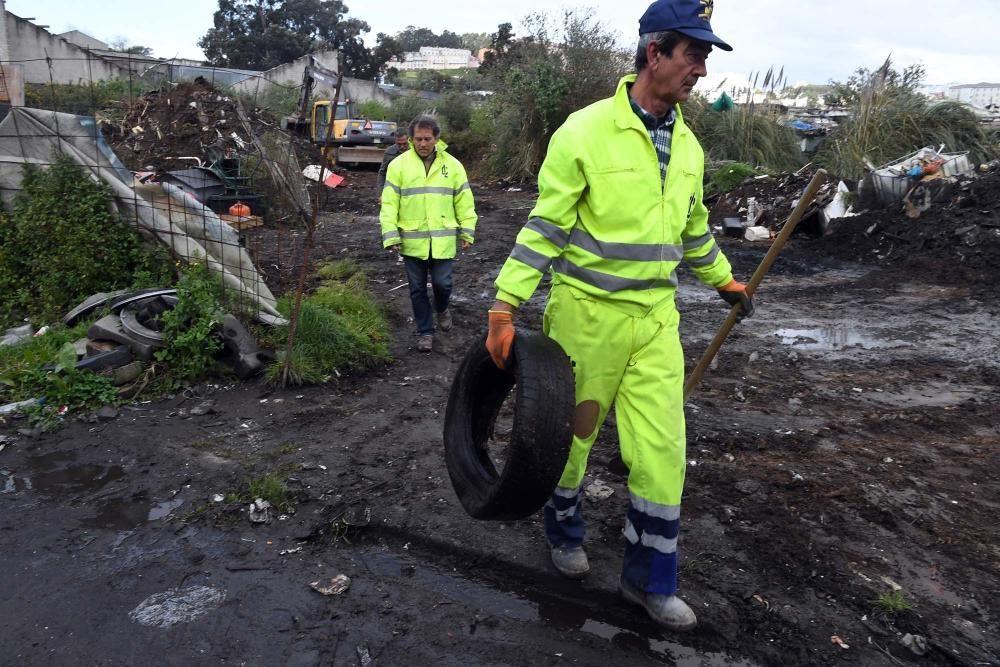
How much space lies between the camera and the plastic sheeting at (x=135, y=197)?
235 inches

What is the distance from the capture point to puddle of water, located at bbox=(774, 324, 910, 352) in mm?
6148

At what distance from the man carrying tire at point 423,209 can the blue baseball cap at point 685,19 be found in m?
3.59

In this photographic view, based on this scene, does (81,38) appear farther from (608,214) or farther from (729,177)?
(608,214)

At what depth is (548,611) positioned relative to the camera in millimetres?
2881

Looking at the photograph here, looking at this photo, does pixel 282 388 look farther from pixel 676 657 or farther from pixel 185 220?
pixel 676 657

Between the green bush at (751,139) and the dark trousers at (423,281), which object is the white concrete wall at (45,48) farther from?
the dark trousers at (423,281)

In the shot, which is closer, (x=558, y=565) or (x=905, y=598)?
(x=905, y=598)

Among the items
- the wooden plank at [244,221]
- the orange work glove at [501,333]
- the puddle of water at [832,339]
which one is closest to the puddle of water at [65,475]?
the orange work glove at [501,333]

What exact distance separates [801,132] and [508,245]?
8790 mm

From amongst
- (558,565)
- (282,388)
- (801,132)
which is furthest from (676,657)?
(801,132)

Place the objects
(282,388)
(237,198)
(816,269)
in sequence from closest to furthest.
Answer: (282,388), (816,269), (237,198)

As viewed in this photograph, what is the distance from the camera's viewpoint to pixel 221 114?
17.1 metres

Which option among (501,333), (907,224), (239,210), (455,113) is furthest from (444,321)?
(455,113)

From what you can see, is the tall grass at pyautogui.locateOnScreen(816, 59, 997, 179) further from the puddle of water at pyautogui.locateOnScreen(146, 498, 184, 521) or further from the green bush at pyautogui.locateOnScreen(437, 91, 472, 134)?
the green bush at pyautogui.locateOnScreen(437, 91, 472, 134)
